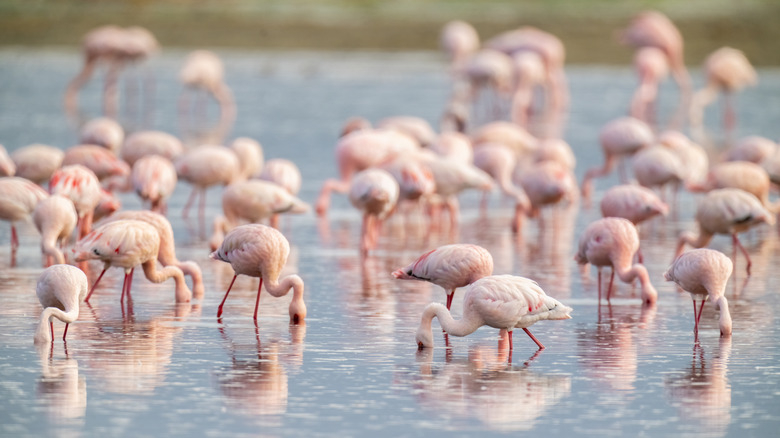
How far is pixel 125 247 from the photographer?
7.72 meters

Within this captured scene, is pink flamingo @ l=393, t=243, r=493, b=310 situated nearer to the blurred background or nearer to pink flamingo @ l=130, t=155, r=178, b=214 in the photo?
pink flamingo @ l=130, t=155, r=178, b=214

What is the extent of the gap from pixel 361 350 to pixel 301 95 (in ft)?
59.6

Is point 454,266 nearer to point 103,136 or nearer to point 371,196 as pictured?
point 371,196

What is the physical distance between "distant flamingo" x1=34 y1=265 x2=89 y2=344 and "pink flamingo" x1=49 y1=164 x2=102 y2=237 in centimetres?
258

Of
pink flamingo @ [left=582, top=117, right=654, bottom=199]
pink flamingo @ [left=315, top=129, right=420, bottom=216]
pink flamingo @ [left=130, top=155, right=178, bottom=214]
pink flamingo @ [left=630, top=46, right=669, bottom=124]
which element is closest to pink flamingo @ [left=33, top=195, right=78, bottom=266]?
pink flamingo @ [left=130, top=155, right=178, bottom=214]

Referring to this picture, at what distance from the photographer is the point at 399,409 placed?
18.9 ft

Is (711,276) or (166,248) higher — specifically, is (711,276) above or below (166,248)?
below

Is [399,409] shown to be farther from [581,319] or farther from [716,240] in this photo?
[716,240]

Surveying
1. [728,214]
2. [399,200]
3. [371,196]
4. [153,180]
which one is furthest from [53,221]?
[728,214]

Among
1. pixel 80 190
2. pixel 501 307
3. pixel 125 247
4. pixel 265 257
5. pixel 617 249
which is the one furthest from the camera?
pixel 80 190

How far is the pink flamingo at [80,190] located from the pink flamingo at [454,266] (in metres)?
3.00

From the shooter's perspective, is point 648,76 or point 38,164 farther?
point 648,76

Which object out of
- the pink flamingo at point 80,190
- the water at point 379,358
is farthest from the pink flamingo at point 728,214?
the pink flamingo at point 80,190

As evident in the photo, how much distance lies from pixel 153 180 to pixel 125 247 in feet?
10.2
